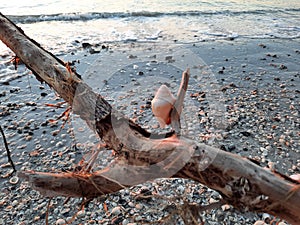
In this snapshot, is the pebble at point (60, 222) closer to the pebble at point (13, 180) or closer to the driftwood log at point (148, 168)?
the pebble at point (13, 180)

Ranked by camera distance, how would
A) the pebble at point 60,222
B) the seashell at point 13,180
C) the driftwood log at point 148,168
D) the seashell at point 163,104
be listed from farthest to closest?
the seashell at point 13,180, the pebble at point 60,222, the seashell at point 163,104, the driftwood log at point 148,168

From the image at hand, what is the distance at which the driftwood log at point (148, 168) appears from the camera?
5.12ft

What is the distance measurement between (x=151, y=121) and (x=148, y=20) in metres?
8.68

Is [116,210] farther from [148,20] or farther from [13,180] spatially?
[148,20]

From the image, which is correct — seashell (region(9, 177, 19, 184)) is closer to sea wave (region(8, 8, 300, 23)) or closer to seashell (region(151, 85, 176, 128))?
seashell (region(151, 85, 176, 128))

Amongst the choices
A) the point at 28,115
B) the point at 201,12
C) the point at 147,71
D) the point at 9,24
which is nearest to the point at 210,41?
the point at 147,71

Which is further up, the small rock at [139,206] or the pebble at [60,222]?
the small rock at [139,206]

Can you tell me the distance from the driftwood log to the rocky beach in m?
0.15

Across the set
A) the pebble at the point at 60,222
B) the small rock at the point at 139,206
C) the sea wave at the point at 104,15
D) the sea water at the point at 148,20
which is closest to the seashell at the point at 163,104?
the small rock at the point at 139,206

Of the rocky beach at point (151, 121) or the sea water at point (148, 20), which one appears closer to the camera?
the rocky beach at point (151, 121)

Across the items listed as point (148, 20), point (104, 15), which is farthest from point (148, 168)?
point (104, 15)

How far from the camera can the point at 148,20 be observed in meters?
12.1

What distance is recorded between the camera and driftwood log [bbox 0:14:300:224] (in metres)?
1.56

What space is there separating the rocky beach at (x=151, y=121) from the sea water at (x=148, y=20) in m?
1.68
